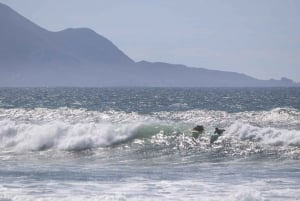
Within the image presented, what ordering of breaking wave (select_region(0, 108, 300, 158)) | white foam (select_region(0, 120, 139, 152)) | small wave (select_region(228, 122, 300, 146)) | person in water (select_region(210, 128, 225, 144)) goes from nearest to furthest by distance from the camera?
breaking wave (select_region(0, 108, 300, 158)) → small wave (select_region(228, 122, 300, 146)) → white foam (select_region(0, 120, 139, 152)) → person in water (select_region(210, 128, 225, 144))

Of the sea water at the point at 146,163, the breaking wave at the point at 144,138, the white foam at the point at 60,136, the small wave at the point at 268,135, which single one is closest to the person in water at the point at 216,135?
the breaking wave at the point at 144,138

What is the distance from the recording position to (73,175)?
28109 mm

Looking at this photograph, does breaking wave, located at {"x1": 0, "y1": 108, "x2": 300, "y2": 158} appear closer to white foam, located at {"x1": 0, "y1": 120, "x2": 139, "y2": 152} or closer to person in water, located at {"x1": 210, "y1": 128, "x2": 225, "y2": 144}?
white foam, located at {"x1": 0, "y1": 120, "x2": 139, "y2": 152}

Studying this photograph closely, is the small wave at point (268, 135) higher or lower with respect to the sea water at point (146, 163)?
higher

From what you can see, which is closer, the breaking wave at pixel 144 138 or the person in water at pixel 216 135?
the breaking wave at pixel 144 138

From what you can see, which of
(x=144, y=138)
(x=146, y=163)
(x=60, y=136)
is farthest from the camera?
(x=60, y=136)

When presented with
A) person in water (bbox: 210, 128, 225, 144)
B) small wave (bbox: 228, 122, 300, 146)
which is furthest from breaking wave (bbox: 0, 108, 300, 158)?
person in water (bbox: 210, 128, 225, 144)

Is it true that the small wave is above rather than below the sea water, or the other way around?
above

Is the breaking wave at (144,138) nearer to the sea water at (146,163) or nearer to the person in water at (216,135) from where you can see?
the sea water at (146,163)

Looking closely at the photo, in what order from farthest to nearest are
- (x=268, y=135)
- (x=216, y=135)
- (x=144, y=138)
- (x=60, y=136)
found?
(x=60, y=136) → (x=144, y=138) → (x=216, y=135) → (x=268, y=135)

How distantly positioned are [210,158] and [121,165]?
→ 19.1 ft

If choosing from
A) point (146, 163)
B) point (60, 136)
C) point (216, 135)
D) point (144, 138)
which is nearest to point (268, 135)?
point (216, 135)

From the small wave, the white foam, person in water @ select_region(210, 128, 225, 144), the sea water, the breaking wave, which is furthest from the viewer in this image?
person in water @ select_region(210, 128, 225, 144)

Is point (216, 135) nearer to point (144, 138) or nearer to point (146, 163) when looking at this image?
point (144, 138)
